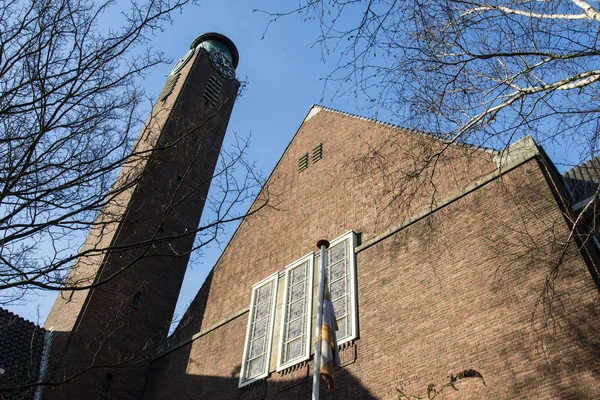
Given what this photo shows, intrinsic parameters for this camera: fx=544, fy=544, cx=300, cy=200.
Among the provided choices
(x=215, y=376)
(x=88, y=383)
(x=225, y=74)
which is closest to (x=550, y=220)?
(x=215, y=376)

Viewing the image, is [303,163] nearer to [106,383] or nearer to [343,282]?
[343,282]

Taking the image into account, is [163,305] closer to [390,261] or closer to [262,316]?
[262,316]

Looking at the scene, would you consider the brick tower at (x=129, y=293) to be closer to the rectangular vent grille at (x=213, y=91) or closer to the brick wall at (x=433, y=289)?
the brick wall at (x=433, y=289)

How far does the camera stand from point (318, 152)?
16328mm

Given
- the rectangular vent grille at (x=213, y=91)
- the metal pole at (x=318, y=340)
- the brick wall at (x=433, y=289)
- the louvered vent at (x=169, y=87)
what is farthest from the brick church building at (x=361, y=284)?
the louvered vent at (x=169, y=87)

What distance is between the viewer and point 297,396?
1104 cm

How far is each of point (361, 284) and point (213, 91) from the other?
52.9ft

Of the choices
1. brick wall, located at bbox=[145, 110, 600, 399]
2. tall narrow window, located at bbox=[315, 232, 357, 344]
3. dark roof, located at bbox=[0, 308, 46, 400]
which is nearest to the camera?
brick wall, located at bbox=[145, 110, 600, 399]

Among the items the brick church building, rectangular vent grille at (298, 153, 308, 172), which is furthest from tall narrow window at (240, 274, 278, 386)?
rectangular vent grille at (298, 153, 308, 172)

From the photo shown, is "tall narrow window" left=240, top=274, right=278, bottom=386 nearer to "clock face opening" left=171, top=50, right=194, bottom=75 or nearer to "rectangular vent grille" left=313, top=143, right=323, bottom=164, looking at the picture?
"rectangular vent grille" left=313, top=143, right=323, bottom=164

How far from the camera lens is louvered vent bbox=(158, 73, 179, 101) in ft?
82.2

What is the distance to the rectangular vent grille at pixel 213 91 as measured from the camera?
24.7 m

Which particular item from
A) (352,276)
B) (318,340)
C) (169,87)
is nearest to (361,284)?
(352,276)

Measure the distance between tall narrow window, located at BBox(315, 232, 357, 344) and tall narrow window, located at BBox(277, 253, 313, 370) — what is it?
51 centimetres
